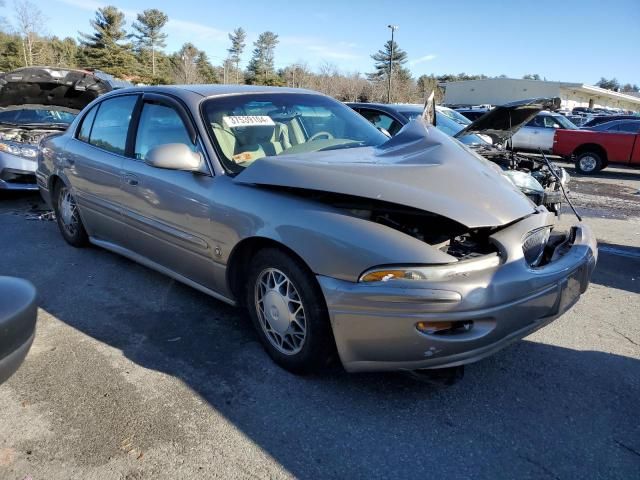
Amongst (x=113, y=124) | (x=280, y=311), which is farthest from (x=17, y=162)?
(x=280, y=311)

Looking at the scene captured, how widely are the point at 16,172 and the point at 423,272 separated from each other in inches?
271

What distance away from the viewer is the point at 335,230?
7.84ft

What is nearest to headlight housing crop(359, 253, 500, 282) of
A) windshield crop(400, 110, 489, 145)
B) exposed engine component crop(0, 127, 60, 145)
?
windshield crop(400, 110, 489, 145)

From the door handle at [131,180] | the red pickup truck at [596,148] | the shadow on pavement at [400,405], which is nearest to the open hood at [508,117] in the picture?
the shadow on pavement at [400,405]

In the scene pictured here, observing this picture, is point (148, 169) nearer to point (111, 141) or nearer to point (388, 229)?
point (111, 141)

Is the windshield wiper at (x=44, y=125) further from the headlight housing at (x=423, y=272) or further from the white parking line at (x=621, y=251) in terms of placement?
the white parking line at (x=621, y=251)

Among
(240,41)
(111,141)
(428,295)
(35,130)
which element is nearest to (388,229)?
(428,295)

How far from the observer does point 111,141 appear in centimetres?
410

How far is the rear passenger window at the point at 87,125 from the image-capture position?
456 cm

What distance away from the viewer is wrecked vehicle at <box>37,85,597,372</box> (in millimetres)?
2266

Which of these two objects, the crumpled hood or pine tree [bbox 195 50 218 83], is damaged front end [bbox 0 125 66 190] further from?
pine tree [bbox 195 50 218 83]

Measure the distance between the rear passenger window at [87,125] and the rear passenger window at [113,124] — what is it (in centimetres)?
8

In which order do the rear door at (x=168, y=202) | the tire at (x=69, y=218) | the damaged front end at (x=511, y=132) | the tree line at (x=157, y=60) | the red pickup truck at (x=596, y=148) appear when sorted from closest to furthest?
1. the rear door at (x=168, y=202)
2. the tire at (x=69, y=218)
3. the damaged front end at (x=511, y=132)
4. the red pickup truck at (x=596, y=148)
5. the tree line at (x=157, y=60)

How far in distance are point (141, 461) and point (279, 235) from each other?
1.22 meters
